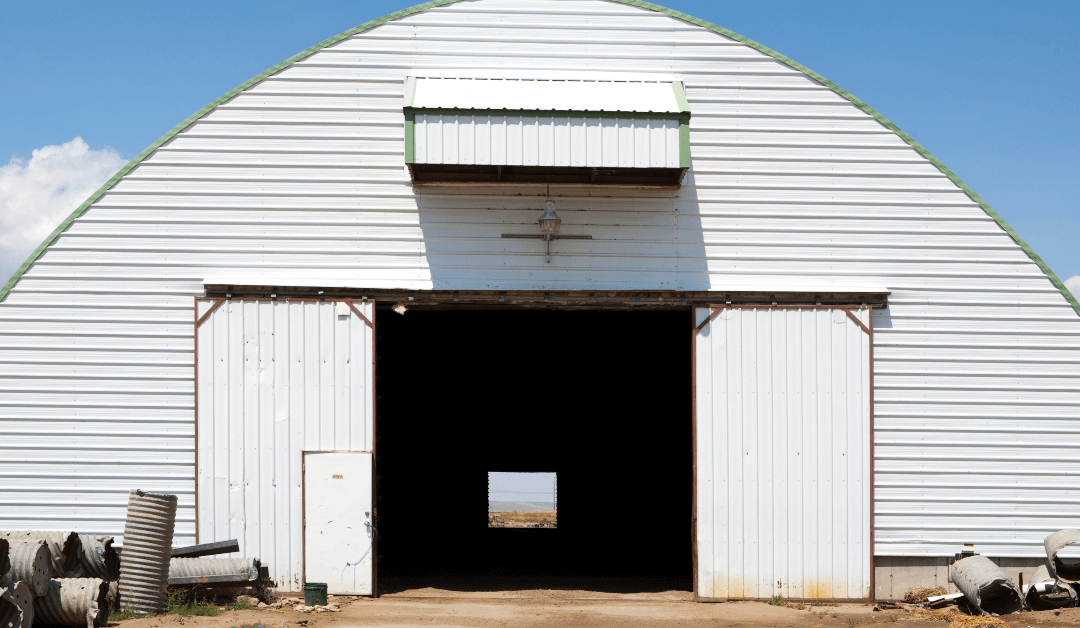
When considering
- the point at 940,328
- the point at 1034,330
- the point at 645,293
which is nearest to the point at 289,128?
the point at 645,293

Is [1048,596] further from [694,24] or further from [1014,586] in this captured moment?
[694,24]

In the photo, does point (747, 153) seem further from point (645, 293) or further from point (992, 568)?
point (992, 568)

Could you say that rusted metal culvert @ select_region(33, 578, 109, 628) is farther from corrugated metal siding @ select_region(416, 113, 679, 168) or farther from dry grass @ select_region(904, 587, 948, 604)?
dry grass @ select_region(904, 587, 948, 604)

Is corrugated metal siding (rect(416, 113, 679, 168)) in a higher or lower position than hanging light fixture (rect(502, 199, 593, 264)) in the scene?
higher

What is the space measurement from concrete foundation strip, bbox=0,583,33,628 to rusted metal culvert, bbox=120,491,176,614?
1332 mm

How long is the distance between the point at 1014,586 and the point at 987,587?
43cm

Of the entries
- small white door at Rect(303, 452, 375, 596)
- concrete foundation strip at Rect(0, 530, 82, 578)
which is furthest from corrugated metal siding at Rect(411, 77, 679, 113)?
concrete foundation strip at Rect(0, 530, 82, 578)

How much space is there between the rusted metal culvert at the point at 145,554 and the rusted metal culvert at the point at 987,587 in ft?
32.5

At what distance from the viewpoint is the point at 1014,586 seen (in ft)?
39.2

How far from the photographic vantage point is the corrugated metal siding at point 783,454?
12.8 meters

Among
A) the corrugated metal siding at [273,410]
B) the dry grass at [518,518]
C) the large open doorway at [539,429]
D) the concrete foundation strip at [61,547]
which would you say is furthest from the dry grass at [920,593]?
the dry grass at [518,518]

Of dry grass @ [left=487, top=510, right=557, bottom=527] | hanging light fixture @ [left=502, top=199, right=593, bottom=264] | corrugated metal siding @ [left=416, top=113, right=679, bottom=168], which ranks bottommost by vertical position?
dry grass @ [left=487, top=510, right=557, bottom=527]

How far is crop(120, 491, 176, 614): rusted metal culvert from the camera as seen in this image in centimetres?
1107

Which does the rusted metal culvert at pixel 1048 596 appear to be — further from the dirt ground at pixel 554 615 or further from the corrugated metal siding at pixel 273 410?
the corrugated metal siding at pixel 273 410
